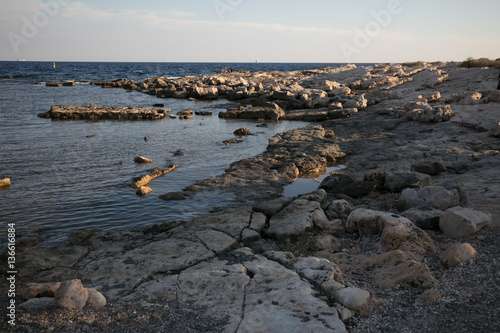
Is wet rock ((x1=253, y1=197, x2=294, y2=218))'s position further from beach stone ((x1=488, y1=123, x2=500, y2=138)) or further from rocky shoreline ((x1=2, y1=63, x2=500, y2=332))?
beach stone ((x1=488, y1=123, x2=500, y2=138))

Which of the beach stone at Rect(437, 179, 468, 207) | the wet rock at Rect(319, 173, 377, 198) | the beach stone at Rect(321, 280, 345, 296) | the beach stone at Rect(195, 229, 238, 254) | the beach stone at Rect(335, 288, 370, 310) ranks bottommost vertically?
the beach stone at Rect(195, 229, 238, 254)

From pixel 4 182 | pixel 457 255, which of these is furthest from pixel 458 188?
pixel 4 182

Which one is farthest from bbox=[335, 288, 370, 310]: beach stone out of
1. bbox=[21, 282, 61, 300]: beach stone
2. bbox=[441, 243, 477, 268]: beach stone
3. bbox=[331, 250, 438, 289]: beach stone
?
bbox=[21, 282, 61, 300]: beach stone

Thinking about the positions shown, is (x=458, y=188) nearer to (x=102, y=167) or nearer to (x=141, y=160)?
(x=141, y=160)

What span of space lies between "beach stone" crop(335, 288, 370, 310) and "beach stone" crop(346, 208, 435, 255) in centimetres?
155

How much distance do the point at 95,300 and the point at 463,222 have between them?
530cm

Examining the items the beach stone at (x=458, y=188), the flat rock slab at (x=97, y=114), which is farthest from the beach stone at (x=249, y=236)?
the flat rock slab at (x=97, y=114)

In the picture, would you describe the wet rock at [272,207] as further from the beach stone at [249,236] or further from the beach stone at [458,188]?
the beach stone at [458,188]

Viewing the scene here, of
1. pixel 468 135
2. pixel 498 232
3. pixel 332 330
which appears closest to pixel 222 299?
pixel 332 330

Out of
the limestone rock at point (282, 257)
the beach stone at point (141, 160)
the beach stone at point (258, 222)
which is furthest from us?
the beach stone at point (141, 160)

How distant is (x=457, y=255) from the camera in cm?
471

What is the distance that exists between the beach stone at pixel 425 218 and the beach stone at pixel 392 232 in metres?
0.46

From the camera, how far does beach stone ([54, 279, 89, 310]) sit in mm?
3884

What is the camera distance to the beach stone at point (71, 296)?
3884mm
